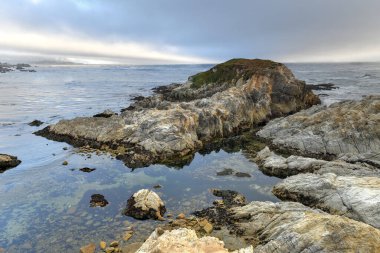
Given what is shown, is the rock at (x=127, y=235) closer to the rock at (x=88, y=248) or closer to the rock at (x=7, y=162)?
the rock at (x=88, y=248)

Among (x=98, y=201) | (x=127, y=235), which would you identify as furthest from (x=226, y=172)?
(x=127, y=235)

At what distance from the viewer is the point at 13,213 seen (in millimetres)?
23938

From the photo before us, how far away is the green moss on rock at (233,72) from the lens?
68194 millimetres

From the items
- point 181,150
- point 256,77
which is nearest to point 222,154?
point 181,150

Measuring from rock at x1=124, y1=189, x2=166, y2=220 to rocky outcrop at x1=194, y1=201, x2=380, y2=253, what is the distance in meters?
4.91

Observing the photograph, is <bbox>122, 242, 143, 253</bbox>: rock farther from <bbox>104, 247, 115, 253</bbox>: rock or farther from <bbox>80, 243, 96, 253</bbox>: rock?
<bbox>80, 243, 96, 253</bbox>: rock

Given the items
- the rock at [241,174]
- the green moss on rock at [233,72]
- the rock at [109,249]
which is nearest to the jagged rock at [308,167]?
the rock at [241,174]

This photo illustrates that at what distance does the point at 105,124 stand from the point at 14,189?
18038mm

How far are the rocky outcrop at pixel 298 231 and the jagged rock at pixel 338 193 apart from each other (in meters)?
2.48

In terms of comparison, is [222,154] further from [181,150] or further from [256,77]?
[256,77]

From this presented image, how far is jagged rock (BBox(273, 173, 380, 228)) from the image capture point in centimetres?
1994

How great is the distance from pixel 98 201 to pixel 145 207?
4536mm

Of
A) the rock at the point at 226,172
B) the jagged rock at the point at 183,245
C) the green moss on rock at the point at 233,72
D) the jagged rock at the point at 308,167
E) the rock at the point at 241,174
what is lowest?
the rock at the point at 226,172

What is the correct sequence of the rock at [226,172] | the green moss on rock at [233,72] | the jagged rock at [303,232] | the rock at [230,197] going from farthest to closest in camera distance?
the green moss on rock at [233,72], the rock at [226,172], the rock at [230,197], the jagged rock at [303,232]
